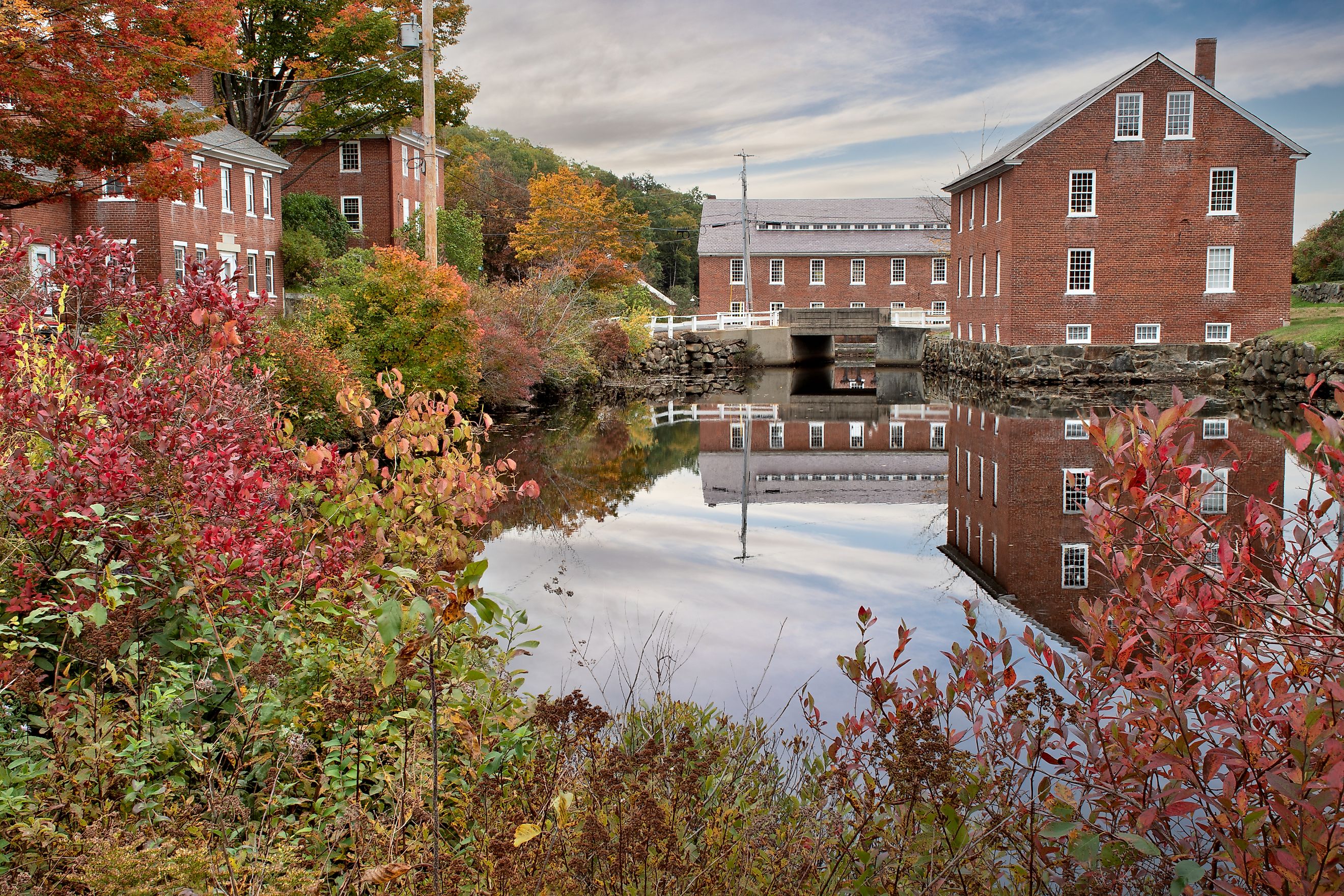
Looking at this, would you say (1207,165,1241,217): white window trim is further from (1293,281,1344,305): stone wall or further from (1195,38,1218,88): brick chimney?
(1293,281,1344,305): stone wall

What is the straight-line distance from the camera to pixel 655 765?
4422mm

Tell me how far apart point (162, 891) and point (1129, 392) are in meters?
37.8

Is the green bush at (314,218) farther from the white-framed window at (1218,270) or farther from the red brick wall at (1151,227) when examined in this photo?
the white-framed window at (1218,270)

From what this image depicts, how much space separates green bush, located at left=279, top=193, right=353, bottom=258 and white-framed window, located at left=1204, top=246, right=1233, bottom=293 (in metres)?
33.6

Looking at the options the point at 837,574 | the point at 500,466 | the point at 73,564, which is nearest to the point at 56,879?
the point at 73,564

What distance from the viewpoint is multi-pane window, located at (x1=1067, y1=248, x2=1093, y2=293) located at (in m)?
40.9

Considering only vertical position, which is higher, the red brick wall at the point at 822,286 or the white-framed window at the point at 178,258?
the red brick wall at the point at 822,286

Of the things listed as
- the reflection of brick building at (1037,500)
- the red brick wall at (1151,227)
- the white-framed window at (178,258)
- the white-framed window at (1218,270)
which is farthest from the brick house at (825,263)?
the reflection of brick building at (1037,500)

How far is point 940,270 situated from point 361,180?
38.9 metres

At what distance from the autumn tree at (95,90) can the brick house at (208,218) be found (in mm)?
6035

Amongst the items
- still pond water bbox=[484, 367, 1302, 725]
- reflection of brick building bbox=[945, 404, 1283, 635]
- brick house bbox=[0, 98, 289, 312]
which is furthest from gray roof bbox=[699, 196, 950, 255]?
reflection of brick building bbox=[945, 404, 1283, 635]

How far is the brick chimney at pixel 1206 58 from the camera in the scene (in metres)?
42.0

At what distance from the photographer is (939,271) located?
7238cm

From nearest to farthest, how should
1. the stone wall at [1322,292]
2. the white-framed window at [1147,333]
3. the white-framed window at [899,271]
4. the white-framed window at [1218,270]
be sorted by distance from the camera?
the white-framed window at [1218,270] < the white-framed window at [1147,333] < the stone wall at [1322,292] < the white-framed window at [899,271]
